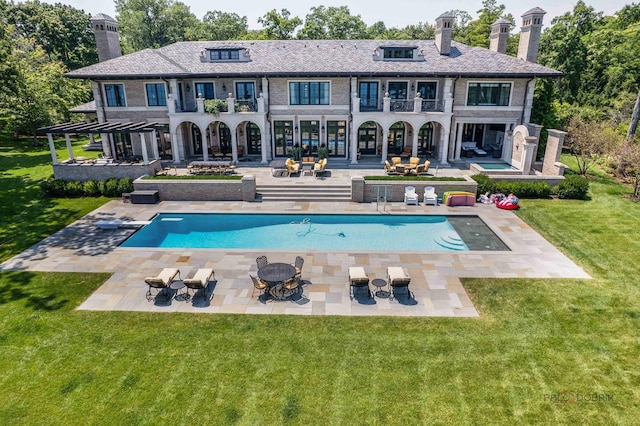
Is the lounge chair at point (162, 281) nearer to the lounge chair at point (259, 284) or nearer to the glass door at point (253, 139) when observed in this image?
the lounge chair at point (259, 284)

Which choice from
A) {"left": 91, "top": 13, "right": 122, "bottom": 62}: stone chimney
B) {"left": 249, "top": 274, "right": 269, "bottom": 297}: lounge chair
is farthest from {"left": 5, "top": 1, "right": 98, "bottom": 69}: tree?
{"left": 249, "top": 274, "right": 269, "bottom": 297}: lounge chair

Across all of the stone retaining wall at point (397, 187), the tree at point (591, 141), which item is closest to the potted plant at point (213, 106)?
the stone retaining wall at point (397, 187)

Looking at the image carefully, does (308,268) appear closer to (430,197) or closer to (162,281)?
(162,281)

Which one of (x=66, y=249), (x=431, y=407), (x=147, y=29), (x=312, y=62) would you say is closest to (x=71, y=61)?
(x=147, y=29)

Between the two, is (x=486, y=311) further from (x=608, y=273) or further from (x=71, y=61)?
(x=71, y=61)

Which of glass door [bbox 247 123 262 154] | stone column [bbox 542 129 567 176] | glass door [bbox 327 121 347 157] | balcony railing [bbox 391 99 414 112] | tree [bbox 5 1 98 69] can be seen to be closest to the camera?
stone column [bbox 542 129 567 176]

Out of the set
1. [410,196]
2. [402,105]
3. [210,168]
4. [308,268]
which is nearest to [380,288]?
[308,268]

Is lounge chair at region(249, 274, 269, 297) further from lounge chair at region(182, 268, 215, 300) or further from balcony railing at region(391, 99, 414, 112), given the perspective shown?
balcony railing at region(391, 99, 414, 112)
